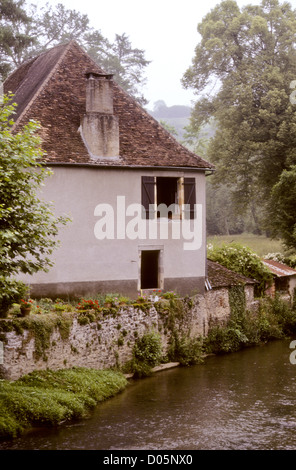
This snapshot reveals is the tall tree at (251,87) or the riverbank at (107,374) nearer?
the riverbank at (107,374)

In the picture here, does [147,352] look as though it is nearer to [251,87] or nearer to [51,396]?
[51,396]

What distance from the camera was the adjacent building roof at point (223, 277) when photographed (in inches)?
974

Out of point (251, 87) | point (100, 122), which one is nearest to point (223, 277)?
point (100, 122)

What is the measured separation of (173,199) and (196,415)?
412 inches

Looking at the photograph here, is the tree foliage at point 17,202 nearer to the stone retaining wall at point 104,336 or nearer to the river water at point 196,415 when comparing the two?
the stone retaining wall at point 104,336

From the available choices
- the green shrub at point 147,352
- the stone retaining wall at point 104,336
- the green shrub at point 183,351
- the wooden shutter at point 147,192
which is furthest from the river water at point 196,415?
the wooden shutter at point 147,192

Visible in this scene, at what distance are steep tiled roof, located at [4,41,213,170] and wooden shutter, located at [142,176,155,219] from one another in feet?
2.23

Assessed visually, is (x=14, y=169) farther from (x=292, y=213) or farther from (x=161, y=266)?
(x=292, y=213)

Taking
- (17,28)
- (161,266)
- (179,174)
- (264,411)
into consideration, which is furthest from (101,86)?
(17,28)

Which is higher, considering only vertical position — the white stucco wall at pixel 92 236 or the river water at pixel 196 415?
the white stucco wall at pixel 92 236

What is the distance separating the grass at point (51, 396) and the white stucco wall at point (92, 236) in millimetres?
4273

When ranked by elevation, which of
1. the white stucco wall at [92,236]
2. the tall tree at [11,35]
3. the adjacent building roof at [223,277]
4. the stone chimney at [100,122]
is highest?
the tall tree at [11,35]

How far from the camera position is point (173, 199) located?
80.2ft

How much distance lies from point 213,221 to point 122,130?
117 ft
